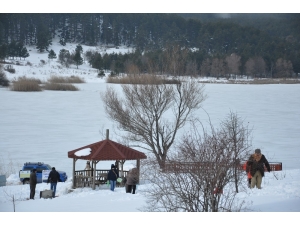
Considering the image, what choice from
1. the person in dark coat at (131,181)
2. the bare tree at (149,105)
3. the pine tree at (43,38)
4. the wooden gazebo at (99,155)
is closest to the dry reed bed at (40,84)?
the pine tree at (43,38)

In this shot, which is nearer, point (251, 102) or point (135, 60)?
point (135, 60)

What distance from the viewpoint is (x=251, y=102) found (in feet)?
80.1

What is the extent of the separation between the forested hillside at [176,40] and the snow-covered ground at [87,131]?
586 mm

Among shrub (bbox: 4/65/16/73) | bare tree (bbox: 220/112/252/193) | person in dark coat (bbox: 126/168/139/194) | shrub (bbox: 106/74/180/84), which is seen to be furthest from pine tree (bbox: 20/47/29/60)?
bare tree (bbox: 220/112/252/193)

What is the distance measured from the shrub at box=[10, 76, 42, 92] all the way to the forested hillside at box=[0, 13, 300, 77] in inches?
107

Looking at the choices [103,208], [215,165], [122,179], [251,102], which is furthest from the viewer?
[251,102]

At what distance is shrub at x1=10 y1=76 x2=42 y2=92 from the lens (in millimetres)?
20320

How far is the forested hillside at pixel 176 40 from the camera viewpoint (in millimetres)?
16656

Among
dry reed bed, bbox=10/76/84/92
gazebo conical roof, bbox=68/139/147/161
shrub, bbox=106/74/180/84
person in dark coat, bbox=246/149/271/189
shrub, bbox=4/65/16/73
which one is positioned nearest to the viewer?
person in dark coat, bbox=246/149/271/189

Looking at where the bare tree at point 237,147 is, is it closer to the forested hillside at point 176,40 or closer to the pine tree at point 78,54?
A: the forested hillside at point 176,40

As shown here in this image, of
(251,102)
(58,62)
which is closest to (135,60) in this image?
(58,62)

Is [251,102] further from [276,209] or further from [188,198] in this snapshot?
[188,198]

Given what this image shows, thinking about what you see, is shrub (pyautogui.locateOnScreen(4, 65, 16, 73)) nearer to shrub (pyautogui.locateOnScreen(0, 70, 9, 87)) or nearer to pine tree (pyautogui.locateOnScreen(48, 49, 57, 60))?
shrub (pyautogui.locateOnScreen(0, 70, 9, 87))

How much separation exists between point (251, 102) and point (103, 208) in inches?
580
